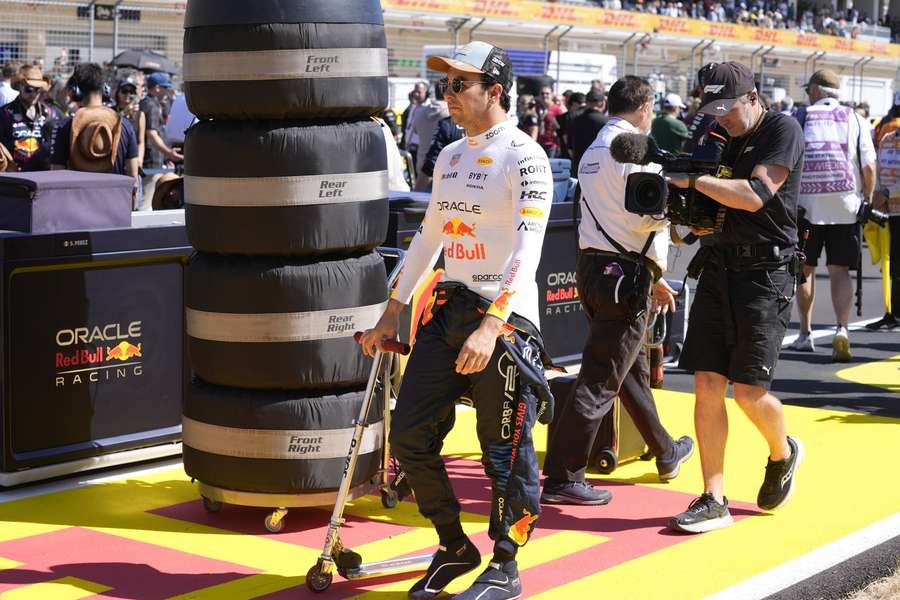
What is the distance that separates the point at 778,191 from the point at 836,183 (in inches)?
198

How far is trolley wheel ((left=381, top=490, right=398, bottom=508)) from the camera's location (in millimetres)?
6223

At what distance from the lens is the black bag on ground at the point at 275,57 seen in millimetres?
5664

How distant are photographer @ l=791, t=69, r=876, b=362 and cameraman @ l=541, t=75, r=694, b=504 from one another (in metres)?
4.56

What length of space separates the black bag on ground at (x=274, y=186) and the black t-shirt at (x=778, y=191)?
1.64 meters

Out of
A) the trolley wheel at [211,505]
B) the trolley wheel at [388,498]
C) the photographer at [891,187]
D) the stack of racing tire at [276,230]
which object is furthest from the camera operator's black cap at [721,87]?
the photographer at [891,187]

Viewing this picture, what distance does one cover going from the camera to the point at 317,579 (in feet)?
16.1

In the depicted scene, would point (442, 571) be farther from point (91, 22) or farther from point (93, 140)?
point (91, 22)

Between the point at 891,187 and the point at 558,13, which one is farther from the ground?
the point at 558,13

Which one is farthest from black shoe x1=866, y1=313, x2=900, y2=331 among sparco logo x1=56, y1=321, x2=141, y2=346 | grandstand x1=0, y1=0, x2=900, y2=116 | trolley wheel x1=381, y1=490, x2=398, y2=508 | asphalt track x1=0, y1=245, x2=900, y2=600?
grandstand x1=0, y1=0, x2=900, y2=116

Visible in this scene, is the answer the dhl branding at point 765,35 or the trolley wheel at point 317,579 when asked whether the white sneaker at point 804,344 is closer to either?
the trolley wheel at point 317,579

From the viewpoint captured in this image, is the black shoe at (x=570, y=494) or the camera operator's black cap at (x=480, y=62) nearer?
the camera operator's black cap at (x=480, y=62)

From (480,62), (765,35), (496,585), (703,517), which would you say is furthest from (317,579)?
(765,35)

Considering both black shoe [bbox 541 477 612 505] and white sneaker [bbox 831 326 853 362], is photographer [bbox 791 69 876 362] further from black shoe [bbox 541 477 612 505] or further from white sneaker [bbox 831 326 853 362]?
black shoe [bbox 541 477 612 505]

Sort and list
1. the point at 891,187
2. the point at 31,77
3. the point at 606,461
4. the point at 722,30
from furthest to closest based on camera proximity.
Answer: the point at 722,30 < the point at 31,77 < the point at 891,187 < the point at 606,461
